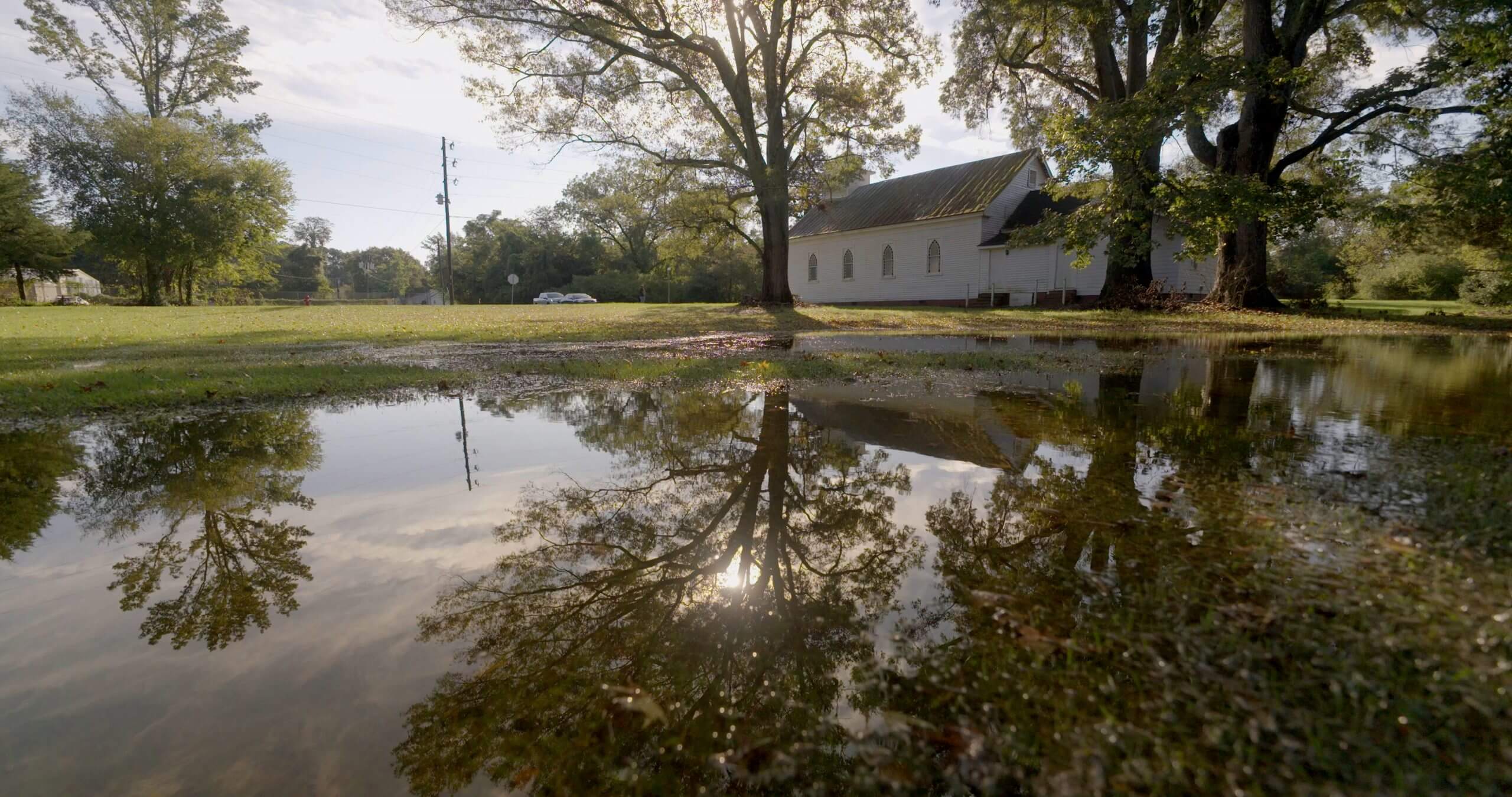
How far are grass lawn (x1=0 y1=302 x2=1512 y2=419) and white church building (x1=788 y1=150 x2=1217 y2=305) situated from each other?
7.07 metres

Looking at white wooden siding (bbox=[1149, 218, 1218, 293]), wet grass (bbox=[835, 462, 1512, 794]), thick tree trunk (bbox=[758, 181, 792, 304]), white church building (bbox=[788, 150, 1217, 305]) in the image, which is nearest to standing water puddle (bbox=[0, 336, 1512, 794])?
wet grass (bbox=[835, 462, 1512, 794])

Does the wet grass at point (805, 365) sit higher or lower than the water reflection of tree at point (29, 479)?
higher

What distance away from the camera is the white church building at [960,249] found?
2855cm

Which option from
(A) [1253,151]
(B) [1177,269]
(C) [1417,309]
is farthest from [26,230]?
(C) [1417,309]

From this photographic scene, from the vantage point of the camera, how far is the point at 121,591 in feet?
8.09

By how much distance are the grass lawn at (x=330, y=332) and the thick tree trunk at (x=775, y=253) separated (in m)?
1.39

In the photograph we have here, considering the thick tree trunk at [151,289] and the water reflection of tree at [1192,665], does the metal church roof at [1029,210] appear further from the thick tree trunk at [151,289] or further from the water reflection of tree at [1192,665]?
the thick tree trunk at [151,289]

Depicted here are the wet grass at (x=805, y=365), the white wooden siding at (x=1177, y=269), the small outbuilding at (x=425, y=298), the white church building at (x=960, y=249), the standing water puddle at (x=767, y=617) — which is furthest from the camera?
the small outbuilding at (x=425, y=298)

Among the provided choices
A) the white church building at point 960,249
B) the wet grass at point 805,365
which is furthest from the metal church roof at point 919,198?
the wet grass at point 805,365

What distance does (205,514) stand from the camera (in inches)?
129

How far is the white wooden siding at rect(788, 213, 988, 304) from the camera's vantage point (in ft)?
101

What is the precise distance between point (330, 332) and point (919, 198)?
2843 cm

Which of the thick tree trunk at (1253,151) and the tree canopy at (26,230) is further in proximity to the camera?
the tree canopy at (26,230)

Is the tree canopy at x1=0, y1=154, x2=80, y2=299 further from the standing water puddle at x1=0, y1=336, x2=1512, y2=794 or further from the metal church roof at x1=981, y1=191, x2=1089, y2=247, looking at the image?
the metal church roof at x1=981, y1=191, x2=1089, y2=247
